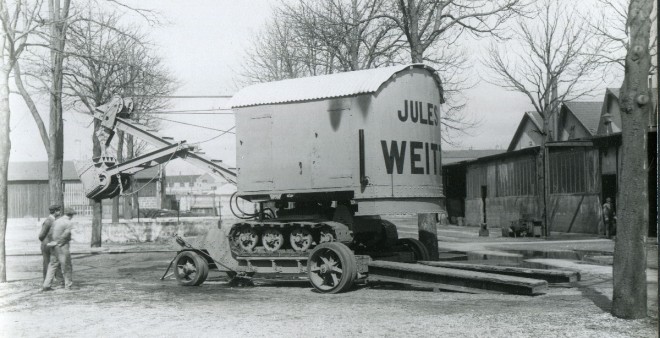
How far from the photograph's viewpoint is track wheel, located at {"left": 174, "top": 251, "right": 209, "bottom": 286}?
14.8 m

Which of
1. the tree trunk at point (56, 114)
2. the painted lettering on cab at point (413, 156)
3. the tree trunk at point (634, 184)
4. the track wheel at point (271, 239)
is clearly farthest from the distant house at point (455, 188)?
the tree trunk at point (634, 184)

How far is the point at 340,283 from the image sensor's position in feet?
42.5

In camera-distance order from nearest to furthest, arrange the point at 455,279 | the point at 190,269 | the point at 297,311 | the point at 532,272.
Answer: the point at 297,311 < the point at 455,279 < the point at 532,272 < the point at 190,269

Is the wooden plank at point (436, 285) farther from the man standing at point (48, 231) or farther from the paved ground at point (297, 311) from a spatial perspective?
the man standing at point (48, 231)

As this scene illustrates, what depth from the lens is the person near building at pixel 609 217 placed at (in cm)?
2745

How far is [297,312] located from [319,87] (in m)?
5.24

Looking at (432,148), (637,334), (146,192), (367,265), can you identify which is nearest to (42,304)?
(367,265)

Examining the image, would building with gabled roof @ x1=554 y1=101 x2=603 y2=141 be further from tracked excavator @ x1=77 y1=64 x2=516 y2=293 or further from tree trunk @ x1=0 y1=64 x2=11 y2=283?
tree trunk @ x1=0 y1=64 x2=11 y2=283

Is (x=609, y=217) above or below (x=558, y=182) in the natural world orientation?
below

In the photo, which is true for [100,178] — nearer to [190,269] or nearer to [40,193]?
[190,269]

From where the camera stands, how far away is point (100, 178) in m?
17.0

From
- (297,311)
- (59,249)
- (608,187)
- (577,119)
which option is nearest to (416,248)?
(297,311)


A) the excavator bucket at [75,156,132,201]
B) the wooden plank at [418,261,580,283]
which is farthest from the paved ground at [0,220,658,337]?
the excavator bucket at [75,156,132,201]

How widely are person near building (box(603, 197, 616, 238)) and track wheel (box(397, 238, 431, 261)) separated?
14380 millimetres
